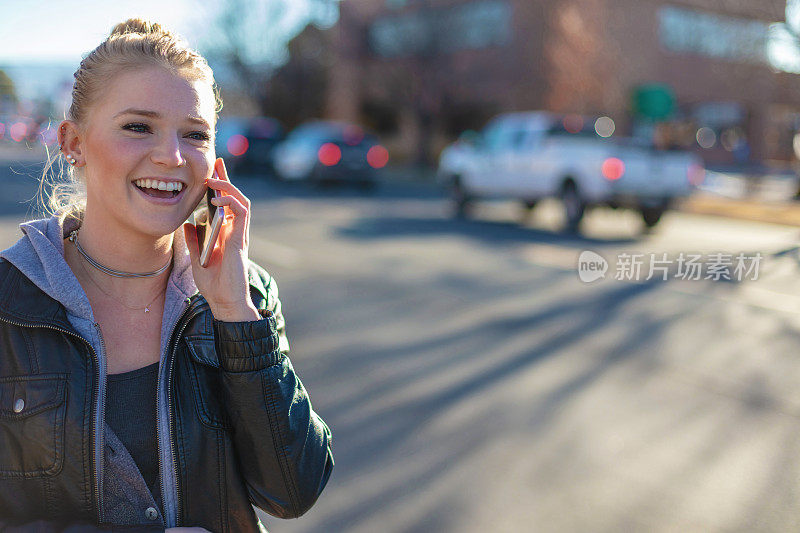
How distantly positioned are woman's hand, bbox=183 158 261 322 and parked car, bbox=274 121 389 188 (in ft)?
70.8

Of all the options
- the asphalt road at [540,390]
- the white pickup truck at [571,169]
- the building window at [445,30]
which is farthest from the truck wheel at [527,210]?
the building window at [445,30]

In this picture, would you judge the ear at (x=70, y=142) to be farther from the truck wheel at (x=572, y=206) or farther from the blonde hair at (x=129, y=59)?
the truck wheel at (x=572, y=206)

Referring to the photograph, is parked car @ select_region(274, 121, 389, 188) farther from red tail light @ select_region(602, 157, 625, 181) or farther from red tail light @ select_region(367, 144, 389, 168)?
red tail light @ select_region(602, 157, 625, 181)

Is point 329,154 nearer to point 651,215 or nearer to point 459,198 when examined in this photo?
point 459,198

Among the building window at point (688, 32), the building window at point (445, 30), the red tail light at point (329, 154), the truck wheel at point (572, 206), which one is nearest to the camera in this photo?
the truck wheel at point (572, 206)

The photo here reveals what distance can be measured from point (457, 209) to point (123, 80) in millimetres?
16873

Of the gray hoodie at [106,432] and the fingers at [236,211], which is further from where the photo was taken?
the fingers at [236,211]

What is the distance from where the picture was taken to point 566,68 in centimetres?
3219

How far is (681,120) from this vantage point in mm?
48531

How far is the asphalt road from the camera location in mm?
3977

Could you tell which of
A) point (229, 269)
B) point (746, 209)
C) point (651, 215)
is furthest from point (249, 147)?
point (229, 269)

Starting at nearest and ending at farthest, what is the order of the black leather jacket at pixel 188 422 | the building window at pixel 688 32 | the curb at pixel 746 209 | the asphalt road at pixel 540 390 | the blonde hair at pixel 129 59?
the black leather jacket at pixel 188 422 → the blonde hair at pixel 129 59 → the asphalt road at pixel 540 390 → the curb at pixel 746 209 → the building window at pixel 688 32

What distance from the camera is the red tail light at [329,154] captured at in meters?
23.3

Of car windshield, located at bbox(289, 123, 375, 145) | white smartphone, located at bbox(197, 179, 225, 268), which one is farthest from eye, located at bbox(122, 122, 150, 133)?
car windshield, located at bbox(289, 123, 375, 145)
